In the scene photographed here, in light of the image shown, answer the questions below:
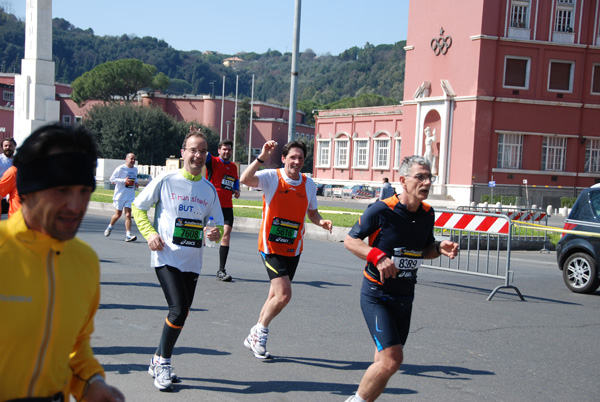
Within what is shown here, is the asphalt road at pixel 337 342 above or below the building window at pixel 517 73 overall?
below

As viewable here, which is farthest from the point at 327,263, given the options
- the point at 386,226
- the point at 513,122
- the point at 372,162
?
the point at 372,162

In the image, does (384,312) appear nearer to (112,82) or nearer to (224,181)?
(224,181)

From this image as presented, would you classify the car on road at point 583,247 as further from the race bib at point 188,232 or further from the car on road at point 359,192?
the car on road at point 359,192

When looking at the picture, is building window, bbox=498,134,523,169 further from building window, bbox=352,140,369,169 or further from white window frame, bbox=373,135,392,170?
building window, bbox=352,140,369,169

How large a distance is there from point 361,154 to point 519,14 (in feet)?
71.0

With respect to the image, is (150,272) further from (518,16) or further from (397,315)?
(518,16)

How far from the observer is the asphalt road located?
18.6ft

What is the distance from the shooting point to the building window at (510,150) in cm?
4481

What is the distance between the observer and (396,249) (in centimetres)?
489

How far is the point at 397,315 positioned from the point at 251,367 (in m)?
1.92

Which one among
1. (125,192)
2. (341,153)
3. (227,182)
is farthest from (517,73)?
(227,182)

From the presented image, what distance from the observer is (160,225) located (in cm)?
571

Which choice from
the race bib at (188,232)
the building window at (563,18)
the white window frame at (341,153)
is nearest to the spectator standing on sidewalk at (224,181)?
the race bib at (188,232)

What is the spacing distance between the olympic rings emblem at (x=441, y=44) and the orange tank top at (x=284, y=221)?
41781mm
